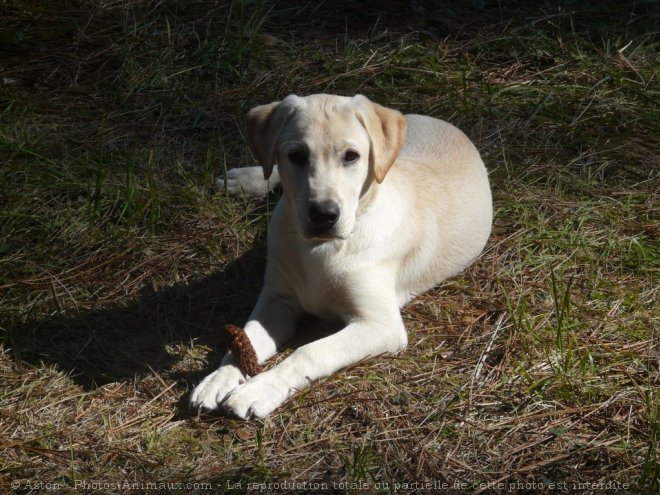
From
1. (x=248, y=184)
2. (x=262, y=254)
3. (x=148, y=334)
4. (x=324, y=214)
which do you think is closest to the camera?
(x=324, y=214)

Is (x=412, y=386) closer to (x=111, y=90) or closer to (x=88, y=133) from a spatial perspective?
(x=88, y=133)

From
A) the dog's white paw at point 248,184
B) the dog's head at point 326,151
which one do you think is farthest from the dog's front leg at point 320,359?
the dog's white paw at point 248,184

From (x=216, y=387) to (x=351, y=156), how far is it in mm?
1095

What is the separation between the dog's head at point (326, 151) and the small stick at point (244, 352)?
502mm

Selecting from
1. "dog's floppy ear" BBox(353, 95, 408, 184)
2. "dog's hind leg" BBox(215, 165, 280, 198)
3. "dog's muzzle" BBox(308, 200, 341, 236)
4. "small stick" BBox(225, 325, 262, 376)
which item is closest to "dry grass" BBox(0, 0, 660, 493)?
"dog's hind leg" BBox(215, 165, 280, 198)

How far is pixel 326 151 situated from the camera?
12.1 ft

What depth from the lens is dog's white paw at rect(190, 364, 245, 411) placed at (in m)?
3.52

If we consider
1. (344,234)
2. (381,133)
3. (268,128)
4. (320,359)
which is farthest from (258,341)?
(381,133)

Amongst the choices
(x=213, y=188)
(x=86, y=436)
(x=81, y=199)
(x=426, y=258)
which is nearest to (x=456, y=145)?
(x=426, y=258)

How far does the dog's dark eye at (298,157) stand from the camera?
373 centimetres

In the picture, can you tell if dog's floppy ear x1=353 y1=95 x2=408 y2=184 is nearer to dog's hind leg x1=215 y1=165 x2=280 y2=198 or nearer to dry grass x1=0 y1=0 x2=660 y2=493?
dry grass x1=0 y1=0 x2=660 y2=493

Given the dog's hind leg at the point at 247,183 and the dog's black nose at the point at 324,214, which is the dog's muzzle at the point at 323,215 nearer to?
the dog's black nose at the point at 324,214

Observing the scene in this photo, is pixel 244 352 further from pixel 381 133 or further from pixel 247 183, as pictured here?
pixel 247 183

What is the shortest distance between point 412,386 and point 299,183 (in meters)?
0.96
